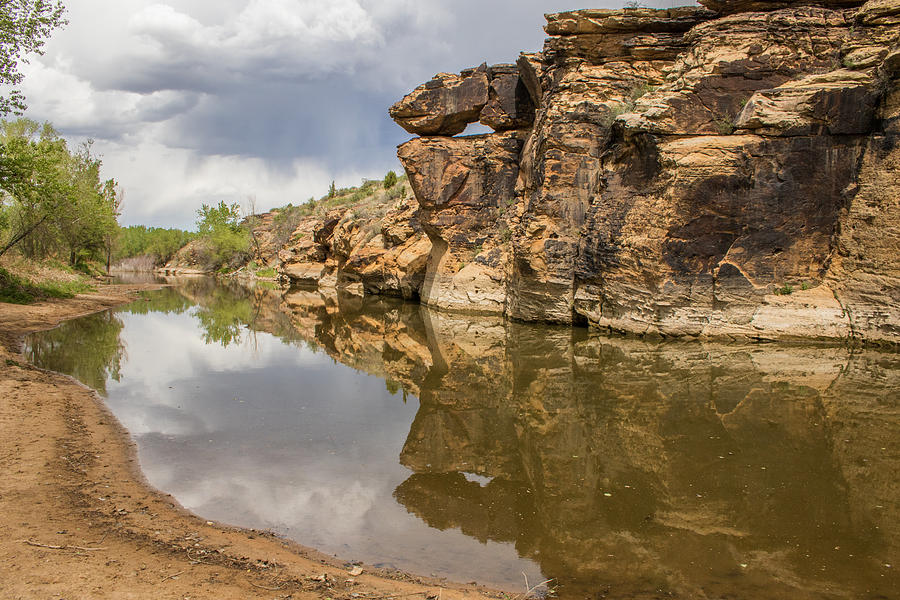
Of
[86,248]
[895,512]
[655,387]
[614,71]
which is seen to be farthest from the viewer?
[86,248]

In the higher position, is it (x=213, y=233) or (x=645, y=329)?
(x=213, y=233)

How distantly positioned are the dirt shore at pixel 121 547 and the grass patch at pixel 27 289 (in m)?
19.0

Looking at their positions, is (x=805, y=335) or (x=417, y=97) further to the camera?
(x=417, y=97)

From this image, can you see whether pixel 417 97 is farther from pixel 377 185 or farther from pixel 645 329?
pixel 377 185

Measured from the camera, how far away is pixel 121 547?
4762 millimetres

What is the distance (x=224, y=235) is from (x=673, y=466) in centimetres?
8190

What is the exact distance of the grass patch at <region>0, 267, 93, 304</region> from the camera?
22.9 meters

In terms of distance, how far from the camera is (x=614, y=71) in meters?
19.6

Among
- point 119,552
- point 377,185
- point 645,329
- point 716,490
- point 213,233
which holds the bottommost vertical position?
point 119,552

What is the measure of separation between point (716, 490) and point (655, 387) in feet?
15.9

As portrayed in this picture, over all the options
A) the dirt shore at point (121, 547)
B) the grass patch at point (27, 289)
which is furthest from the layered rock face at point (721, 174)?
the grass patch at point (27, 289)

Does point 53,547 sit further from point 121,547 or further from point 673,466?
point 673,466

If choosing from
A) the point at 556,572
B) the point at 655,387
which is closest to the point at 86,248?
the point at 655,387

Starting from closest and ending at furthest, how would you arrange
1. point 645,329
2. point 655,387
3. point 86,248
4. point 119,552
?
point 119,552
point 655,387
point 645,329
point 86,248
